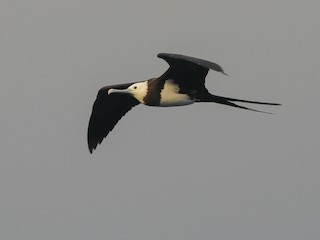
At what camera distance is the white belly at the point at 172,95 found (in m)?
14.0

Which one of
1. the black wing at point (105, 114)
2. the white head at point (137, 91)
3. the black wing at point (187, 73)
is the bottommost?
the black wing at point (105, 114)

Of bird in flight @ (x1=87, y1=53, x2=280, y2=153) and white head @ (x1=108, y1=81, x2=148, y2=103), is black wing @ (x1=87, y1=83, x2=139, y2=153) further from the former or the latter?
white head @ (x1=108, y1=81, x2=148, y2=103)

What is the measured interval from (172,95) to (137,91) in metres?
0.68

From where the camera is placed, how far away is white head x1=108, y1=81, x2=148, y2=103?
47.2ft

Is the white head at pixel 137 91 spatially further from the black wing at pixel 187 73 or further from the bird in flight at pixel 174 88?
the black wing at pixel 187 73

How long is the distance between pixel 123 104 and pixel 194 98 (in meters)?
2.24

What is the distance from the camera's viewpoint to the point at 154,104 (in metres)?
14.2

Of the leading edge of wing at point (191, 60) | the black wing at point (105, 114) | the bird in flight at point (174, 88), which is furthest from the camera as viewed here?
the black wing at point (105, 114)

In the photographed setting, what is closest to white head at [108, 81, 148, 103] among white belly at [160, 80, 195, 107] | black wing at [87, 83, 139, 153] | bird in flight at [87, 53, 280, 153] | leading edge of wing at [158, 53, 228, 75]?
bird in flight at [87, 53, 280, 153]

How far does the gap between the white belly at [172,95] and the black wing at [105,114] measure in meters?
1.77

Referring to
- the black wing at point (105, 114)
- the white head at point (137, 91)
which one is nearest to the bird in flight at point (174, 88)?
the white head at point (137, 91)

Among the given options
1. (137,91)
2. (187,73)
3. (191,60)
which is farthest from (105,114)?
(191,60)

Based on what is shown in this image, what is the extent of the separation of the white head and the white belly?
14.9 inches

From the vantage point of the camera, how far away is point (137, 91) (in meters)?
14.5
